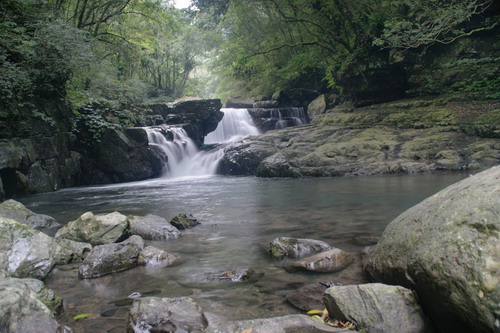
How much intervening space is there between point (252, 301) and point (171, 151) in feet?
50.3

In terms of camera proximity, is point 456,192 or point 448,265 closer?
point 448,265

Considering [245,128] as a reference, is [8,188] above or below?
below

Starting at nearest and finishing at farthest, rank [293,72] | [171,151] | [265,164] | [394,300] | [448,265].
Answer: [448,265]
[394,300]
[265,164]
[171,151]
[293,72]

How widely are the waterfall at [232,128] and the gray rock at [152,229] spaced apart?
56.1ft

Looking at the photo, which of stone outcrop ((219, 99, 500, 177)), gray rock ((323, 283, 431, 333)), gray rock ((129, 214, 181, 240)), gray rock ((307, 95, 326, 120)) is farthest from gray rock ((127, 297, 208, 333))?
gray rock ((307, 95, 326, 120))

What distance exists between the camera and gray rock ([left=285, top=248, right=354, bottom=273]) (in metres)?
3.51

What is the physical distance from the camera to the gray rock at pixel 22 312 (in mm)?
2133

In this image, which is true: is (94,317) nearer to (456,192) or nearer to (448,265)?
(448,265)

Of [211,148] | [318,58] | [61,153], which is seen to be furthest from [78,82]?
[318,58]

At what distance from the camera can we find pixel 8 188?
34.8 ft

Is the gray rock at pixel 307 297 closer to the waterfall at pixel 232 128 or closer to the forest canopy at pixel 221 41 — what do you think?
the forest canopy at pixel 221 41

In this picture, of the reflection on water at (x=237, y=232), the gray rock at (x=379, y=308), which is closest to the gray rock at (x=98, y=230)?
the reflection on water at (x=237, y=232)

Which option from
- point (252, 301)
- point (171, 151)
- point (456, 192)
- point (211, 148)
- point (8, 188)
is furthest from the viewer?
point (211, 148)

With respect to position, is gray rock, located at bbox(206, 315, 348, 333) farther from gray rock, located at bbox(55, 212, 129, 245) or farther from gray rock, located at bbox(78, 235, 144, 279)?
gray rock, located at bbox(55, 212, 129, 245)
